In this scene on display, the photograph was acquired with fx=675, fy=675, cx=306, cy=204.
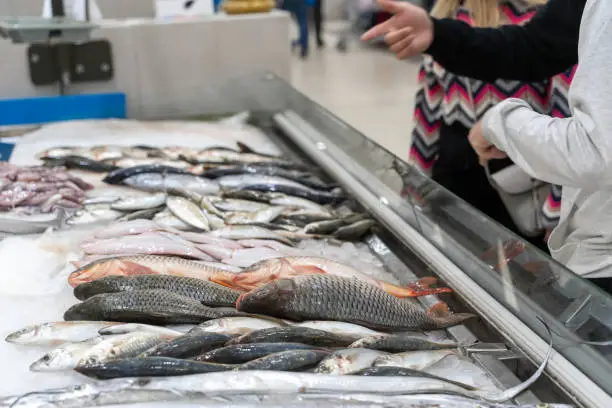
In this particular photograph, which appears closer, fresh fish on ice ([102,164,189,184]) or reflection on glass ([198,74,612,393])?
reflection on glass ([198,74,612,393])

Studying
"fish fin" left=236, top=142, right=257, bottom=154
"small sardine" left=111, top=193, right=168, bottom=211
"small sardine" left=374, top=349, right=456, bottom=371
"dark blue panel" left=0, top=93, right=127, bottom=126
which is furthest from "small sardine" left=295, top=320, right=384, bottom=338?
"dark blue panel" left=0, top=93, right=127, bottom=126

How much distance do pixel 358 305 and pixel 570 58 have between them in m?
1.05

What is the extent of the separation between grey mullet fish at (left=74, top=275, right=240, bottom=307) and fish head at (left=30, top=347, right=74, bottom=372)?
0.95 feet

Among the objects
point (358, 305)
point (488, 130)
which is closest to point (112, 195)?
point (358, 305)

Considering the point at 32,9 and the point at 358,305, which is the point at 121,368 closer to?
the point at 358,305

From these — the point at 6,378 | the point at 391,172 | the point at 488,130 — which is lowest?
the point at 6,378

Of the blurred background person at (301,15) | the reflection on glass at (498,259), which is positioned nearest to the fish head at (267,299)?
the reflection on glass at (498,259)

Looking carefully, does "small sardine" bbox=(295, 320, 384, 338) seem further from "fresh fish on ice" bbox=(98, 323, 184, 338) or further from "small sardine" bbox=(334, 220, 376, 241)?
"small sardine" bbox=(334, 220, 376, 241)

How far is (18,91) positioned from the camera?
3.38 metres

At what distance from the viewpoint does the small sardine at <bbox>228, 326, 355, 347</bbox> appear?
4.67 ft

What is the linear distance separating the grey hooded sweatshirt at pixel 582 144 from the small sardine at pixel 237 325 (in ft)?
2.14

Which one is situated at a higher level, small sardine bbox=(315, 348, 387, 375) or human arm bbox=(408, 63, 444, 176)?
human arm bbox=(408, 63, 444, 176)

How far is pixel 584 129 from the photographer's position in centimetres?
125

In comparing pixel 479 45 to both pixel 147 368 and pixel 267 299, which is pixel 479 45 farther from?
Result: pixel 147 368
